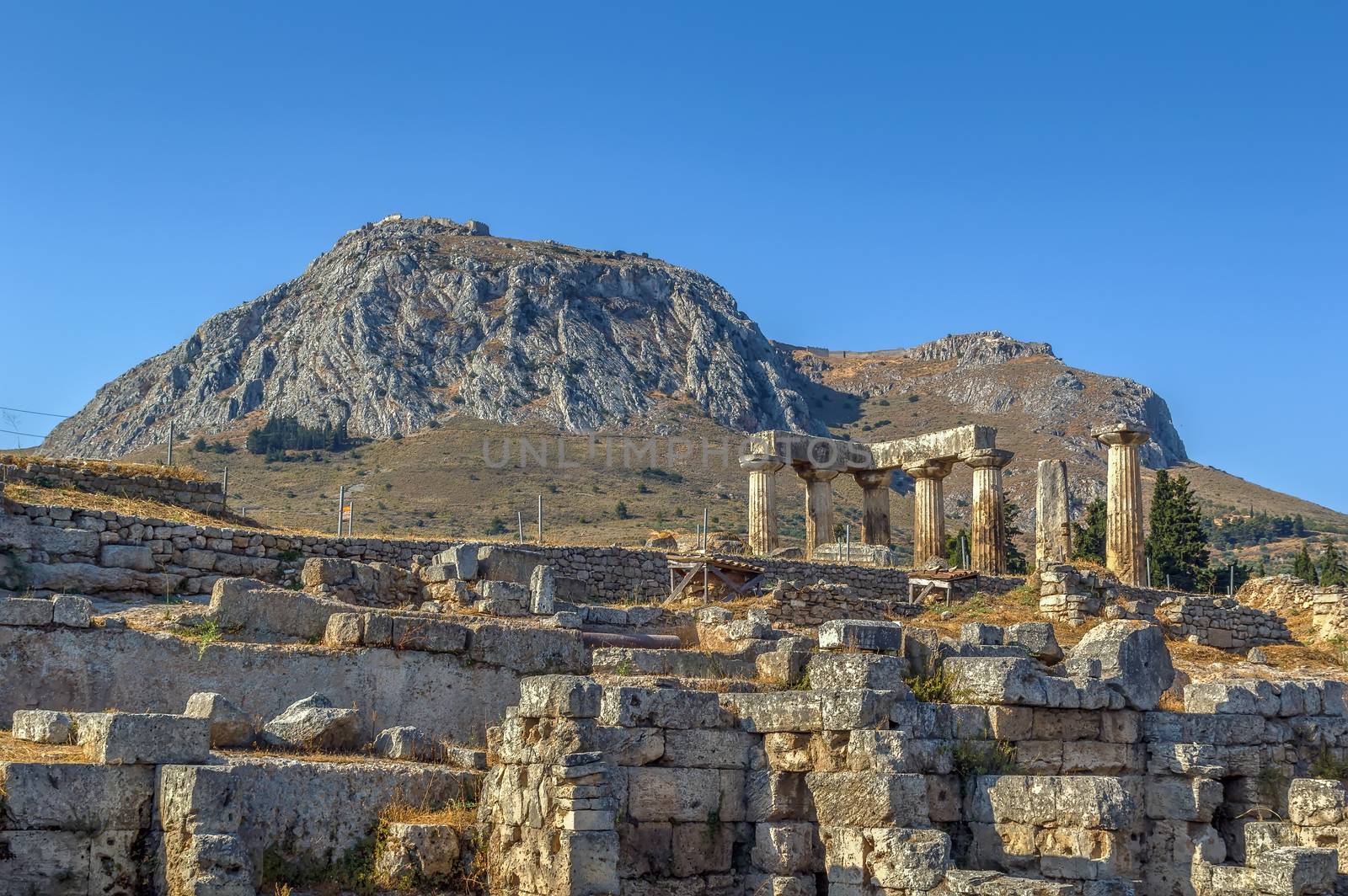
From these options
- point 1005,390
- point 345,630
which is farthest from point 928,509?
point 1005,390

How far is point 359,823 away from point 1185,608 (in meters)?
23.8

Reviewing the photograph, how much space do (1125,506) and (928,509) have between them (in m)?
5.43

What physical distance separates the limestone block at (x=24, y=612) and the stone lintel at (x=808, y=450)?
90.8 ft

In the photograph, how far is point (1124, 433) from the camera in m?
38.0

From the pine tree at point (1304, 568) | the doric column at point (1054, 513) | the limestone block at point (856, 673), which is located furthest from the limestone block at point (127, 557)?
the pine tree at point (1304, 568)

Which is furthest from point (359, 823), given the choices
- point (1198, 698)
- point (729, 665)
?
point (1198, 698)

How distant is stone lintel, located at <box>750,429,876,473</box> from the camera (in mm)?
41375

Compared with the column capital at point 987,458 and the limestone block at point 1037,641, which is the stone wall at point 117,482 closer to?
the limestone block at point 1037,641

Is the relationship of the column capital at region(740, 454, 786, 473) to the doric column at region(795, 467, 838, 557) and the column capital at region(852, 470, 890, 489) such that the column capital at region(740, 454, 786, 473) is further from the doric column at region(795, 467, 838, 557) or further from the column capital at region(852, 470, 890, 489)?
the column capital at region(852, 470, 890, 489)

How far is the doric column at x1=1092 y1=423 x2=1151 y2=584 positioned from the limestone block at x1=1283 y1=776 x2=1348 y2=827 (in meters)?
23.5

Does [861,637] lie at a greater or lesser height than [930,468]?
lesser

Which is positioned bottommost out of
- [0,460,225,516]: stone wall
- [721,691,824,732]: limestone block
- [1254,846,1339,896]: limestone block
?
[1254,846,1339,896]: limestone block

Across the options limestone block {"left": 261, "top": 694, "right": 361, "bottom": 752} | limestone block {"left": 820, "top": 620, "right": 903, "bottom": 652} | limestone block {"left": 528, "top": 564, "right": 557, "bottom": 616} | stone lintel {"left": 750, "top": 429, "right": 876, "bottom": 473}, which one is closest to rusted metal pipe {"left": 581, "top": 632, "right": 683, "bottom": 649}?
limestone block {"left": 528, "top": 564, "right": 557, "bottom": 616}

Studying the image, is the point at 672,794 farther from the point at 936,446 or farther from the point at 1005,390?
the point at 1005,390
